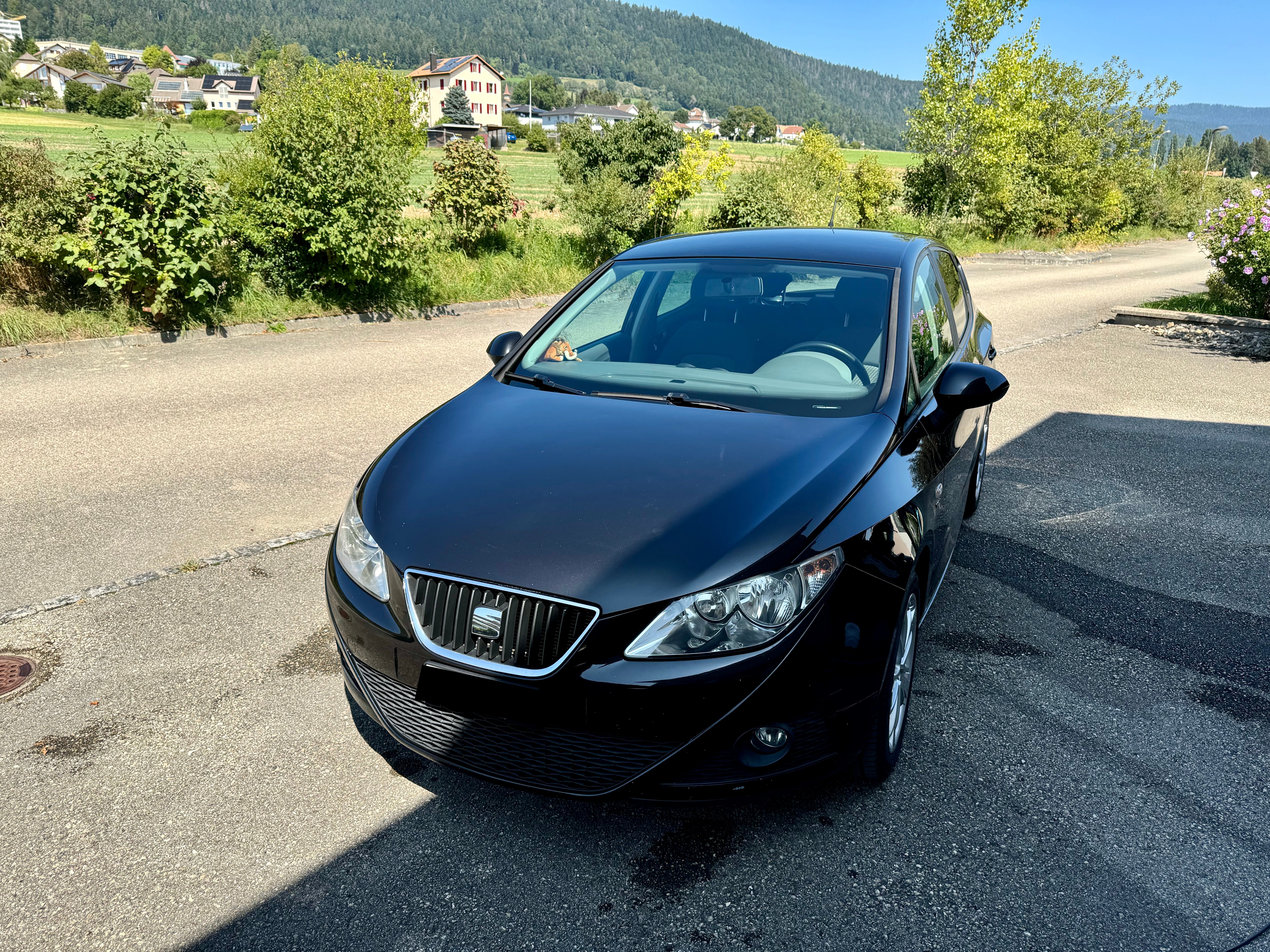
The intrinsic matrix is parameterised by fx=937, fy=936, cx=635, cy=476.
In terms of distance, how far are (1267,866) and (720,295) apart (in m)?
2.77

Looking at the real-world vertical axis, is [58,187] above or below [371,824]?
above

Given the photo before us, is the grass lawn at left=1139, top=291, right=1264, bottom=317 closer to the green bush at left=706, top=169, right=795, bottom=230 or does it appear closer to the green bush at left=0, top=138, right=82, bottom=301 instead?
the green bush at left=706, top=169, right=795, bottom=230

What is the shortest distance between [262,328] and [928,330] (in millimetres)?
9037

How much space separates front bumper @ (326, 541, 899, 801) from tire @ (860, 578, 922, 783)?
102 mm

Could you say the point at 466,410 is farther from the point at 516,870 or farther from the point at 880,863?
the point at 880,863

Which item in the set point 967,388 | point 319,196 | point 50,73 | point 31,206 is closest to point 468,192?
point 319,196

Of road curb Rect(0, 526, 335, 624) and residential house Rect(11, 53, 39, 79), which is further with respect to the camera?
residential house Rect(11, 53, 39, 79)

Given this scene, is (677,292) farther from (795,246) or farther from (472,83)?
(472,83)

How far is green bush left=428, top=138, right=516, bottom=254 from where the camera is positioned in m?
14.3

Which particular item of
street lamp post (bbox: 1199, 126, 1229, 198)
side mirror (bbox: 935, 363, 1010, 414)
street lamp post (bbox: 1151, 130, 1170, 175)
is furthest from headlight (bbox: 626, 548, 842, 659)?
street lamp post (bbox: 1199, 126, 1229, 198)

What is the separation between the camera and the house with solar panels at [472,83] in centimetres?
14188

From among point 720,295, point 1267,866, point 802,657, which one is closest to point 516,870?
point 802,657

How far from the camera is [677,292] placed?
164 inches

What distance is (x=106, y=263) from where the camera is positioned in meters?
9.52
